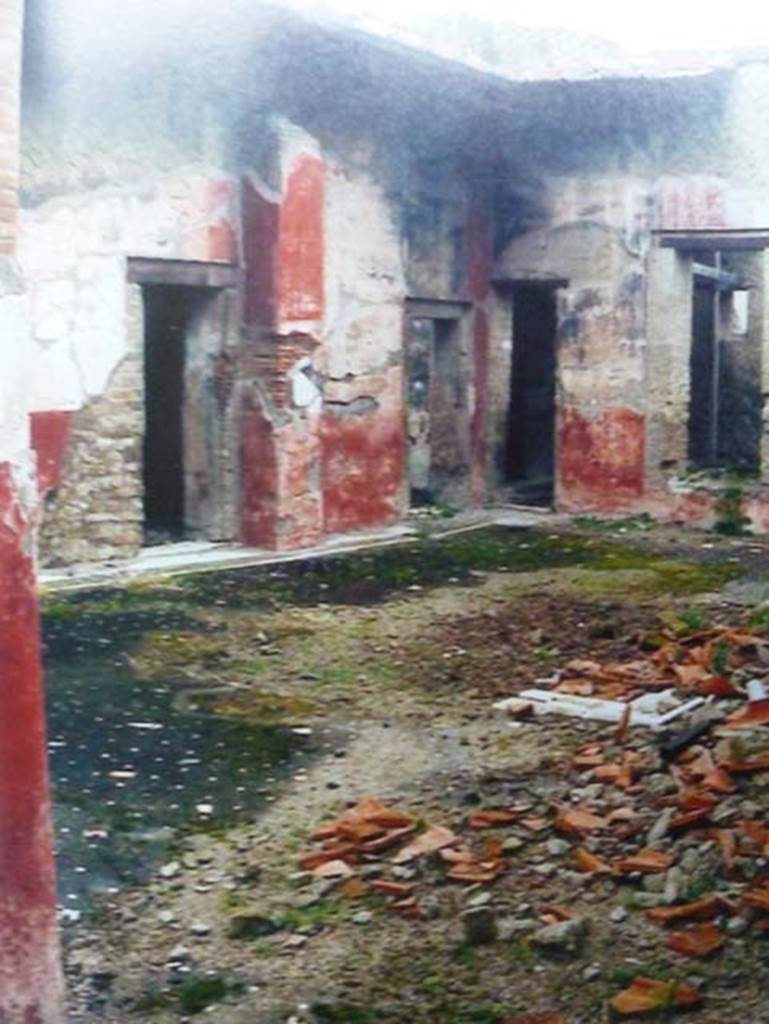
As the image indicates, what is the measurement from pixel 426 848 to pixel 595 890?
618 millimetres

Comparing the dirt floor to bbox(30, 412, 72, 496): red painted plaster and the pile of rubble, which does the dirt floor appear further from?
bbox(30, 412, 72, 496): red painted plaster

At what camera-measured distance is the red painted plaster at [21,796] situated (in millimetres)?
3518

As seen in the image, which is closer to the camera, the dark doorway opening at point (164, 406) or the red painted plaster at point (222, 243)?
the red painted plaster at point (222, 243)

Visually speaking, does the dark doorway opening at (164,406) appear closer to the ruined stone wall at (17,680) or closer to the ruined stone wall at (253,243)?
the ruined stone wall at (253,243)

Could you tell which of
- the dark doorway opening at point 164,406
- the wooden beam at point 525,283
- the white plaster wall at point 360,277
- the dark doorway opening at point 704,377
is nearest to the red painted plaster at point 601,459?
the wooden beam at point 525,283

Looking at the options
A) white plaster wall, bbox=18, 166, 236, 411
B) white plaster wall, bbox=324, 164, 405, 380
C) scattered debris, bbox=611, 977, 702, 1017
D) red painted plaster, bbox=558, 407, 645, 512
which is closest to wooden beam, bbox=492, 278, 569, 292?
red painted plaster, bbox=558, 407, 645, 512

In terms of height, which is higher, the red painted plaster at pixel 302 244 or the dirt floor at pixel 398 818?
the red painted plaster at pixel 302 244

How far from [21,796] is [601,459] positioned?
436 inches

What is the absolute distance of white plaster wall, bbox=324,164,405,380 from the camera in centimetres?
1246

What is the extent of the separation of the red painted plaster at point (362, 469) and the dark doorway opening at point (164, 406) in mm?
1217

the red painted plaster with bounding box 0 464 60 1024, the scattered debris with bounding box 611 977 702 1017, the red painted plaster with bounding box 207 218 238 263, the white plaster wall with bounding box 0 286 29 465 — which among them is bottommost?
the scattered debris with bounding box 611 977 702 1017

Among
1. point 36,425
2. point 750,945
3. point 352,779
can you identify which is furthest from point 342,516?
point 750,945

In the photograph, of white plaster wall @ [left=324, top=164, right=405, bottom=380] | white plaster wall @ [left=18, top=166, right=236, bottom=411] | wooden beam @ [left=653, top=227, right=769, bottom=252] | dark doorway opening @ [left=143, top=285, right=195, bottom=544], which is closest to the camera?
white plaster wall @ [left=18, top=166, right=236, bottom=411]

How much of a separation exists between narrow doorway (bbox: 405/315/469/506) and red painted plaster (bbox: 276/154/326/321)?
276 cm
